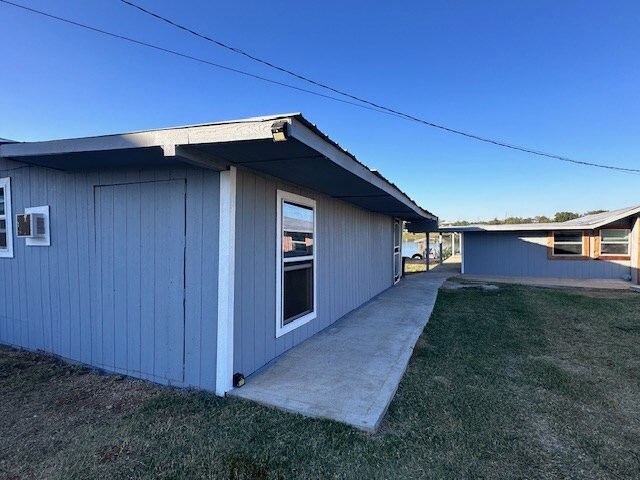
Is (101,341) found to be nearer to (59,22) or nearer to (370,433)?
(370,433)

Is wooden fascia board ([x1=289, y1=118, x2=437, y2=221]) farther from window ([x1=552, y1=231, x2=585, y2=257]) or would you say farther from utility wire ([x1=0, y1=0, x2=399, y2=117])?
window ([x1=552, y1=231, x2=585, y2=257])

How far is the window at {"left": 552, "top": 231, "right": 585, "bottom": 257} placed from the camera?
13028mm

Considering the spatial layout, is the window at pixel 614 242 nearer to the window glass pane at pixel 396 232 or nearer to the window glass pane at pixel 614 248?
the window glass pane at pixel 614 248

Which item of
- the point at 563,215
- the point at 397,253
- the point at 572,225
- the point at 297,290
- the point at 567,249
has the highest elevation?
the point at 563,215

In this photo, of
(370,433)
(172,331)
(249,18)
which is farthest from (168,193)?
(249,18)

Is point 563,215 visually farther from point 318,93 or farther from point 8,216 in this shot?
point 8,216

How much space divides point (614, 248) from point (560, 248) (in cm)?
170

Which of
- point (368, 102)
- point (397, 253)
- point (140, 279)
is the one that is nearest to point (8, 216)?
point (140, 279)

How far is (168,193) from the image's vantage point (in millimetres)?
3229

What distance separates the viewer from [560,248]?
13.2 m

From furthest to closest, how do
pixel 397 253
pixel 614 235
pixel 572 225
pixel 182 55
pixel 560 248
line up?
pixel 560 248, pixel 572 225, pixel 614 235, pixel 397 253, pixel 182 55

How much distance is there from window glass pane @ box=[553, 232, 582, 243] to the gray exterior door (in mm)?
14856

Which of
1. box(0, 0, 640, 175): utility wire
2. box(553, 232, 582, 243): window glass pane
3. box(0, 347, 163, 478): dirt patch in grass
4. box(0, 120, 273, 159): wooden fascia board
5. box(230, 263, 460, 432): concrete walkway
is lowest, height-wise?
box(0, 347, 163, 478): dirt patch in grass

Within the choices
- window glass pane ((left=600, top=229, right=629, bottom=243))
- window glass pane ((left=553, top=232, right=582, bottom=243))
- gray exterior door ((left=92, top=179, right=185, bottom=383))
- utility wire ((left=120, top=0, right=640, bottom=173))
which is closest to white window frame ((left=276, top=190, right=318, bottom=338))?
gray exterior door ((left=92, top=179, right=185, bottom=383))
